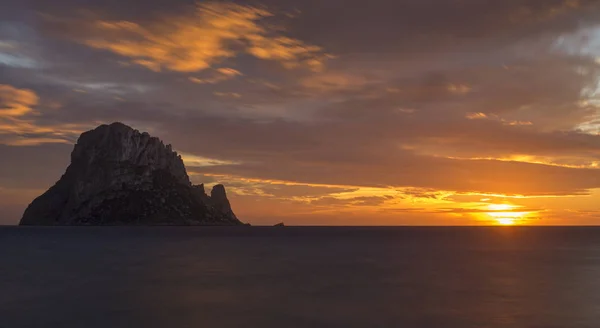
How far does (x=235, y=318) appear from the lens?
42406mm

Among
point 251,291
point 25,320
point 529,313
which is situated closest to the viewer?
point 25,320

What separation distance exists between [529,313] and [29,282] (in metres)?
56.4

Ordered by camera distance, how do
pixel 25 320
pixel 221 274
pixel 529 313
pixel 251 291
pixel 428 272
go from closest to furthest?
pixel 25 320 < pixel 529 313 < pixel 251 291 < pixel 221 274 < pixel 428 272

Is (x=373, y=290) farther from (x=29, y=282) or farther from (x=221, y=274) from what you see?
(x=29, y=282)

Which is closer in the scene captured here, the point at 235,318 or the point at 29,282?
the point at 235,318

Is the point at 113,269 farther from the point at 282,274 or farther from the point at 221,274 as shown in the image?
the point at 282,274

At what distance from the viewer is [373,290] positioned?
6009 centimetres

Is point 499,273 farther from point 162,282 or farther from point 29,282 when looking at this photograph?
point 29,282

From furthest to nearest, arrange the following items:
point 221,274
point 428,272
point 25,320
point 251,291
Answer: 1. point 428,272
2. point 221,274
3. point 251,291
4. point 25,320

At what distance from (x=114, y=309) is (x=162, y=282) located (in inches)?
796

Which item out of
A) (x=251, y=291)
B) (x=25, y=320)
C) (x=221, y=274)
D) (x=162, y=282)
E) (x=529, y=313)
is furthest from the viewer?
(x=221, y=274)

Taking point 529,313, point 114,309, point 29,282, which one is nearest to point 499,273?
point 529,313

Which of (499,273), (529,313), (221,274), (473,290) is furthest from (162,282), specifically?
(499,273)

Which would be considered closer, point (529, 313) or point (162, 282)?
point (529, 313)
